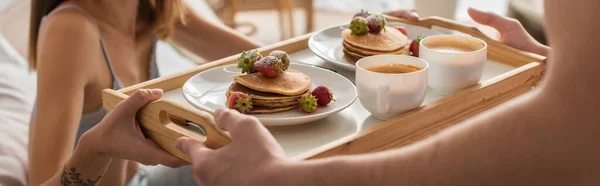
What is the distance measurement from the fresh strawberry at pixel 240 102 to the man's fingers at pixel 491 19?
63 centimetres

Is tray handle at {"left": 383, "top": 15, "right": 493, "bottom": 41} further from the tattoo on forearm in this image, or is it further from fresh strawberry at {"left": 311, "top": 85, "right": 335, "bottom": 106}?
the tattoo on forearm

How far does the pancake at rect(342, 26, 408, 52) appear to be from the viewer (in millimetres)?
1324

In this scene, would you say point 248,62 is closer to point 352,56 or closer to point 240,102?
point 240,102

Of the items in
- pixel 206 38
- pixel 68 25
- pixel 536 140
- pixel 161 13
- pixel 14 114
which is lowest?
pixel 14 114

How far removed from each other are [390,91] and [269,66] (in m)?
0.19

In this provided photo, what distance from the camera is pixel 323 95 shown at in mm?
1123

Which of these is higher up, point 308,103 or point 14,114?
point 308,103

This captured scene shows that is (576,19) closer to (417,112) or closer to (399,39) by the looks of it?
(417,112)

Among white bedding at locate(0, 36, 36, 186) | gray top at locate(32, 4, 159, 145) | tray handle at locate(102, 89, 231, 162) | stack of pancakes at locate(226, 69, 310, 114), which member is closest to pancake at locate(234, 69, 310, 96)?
stack of pancakes at locate(226, 69, 310, 114)

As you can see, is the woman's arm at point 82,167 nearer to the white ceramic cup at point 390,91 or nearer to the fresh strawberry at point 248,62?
the fresh strawberry at point 248,62

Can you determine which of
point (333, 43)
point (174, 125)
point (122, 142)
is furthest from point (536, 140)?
point (333, 43)

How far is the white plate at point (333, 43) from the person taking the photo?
137cm

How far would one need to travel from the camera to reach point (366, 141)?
3.40 feet

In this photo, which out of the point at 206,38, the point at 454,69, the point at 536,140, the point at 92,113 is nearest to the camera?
the point at 536,140
